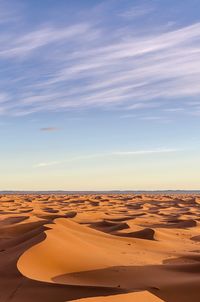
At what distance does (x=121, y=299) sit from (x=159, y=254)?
4.28 m

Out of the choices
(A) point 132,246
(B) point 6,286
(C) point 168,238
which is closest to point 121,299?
(B) point 6,286

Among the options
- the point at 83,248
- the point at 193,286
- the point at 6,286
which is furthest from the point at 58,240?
the point at 193,286

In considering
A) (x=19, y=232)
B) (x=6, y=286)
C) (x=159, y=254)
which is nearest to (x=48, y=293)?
(x=6, y=286)

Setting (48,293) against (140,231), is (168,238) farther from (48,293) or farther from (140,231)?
(48,293)

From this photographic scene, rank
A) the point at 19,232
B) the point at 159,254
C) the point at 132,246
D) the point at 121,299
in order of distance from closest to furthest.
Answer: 1. the point at 121,299
2. the point at 159,254
3. the point at 132,246
4. the point at 19,232

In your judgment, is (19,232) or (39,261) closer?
(39,261)

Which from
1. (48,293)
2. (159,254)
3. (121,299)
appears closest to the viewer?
(121,299)

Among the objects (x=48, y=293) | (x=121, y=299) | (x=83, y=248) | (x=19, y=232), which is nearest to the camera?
(x=121, y=299)

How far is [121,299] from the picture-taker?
13.6 feet

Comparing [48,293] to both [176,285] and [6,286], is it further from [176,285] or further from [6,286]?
[176,285]

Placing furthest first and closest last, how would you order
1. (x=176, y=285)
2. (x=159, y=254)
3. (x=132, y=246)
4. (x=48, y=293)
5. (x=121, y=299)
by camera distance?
(x=132, y=246)
(x=159, y=254)
(x=176, y=285)
(x=48, y=293)
(x=121, y=299)

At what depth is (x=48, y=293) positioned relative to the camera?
4.62m

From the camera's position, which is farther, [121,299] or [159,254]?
[159,254]

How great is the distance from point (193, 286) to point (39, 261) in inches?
81.4
